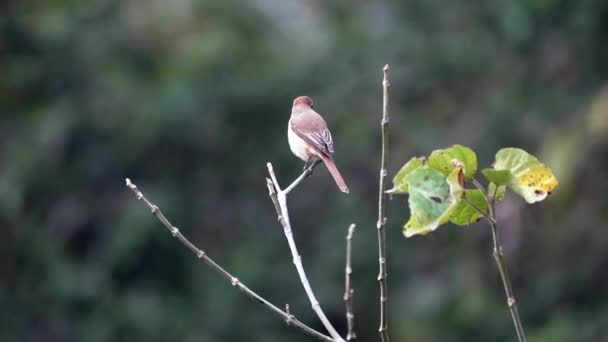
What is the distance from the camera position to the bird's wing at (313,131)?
4484 millimetres

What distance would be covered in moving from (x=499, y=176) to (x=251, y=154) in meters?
9.69

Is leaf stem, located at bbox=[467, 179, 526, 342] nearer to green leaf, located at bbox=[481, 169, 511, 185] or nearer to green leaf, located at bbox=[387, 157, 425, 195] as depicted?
green leaf, located at bbox=[481, 169, 511, 185]

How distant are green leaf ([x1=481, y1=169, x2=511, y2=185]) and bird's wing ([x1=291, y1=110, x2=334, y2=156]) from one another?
7.04ft

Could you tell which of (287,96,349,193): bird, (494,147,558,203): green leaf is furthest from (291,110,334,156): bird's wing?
(494,147,558,203): green leaf

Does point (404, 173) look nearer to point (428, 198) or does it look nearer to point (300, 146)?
point (428, 198)

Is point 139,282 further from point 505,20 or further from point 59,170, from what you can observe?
point 505,20

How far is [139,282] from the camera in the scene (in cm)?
1152

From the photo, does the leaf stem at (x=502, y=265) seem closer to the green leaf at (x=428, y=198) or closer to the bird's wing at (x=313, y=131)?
the green leaf at (x=428, y=198)

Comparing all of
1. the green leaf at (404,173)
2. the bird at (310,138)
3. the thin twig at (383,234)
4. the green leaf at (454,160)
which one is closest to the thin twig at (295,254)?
the thin twig at (383,234)

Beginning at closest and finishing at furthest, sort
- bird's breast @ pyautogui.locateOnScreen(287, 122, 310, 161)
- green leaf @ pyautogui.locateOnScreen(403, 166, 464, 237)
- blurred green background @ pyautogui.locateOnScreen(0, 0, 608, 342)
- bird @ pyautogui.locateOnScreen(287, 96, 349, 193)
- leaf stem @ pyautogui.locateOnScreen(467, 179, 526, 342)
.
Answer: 1. leaf stem @ pyautogui.locateOnScreen(467, 179, 526, 342)
2. green leaf @ pyautogui.locateOnScreen(403, 166, 464, 237)
3. bird @ pyautogui.locateOnScreen(287, 96, 349, 193)
4. bird's breast @ pyautogui.locateOnScreen(287, 122, 310, 161)
5. blurred green background @ pyautogui.locateOnScreen(0, 0, 608, 342)

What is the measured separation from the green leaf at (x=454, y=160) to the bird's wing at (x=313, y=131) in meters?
2.11

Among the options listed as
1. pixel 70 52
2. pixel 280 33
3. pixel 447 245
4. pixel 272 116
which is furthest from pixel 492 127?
pixel 70 52

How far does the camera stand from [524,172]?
7.50 feet

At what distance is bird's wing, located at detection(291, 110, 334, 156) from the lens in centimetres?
448
